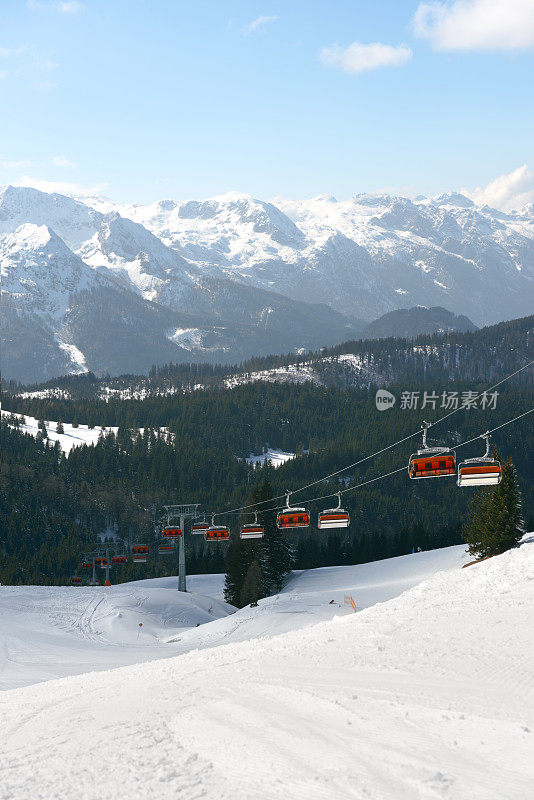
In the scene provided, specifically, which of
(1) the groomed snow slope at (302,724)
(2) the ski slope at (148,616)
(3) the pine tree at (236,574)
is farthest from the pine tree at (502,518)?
(3) the pine tree at (236,574)

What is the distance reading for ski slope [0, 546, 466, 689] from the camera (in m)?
41.8

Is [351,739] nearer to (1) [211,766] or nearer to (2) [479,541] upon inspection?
Result: (1) [211,766]

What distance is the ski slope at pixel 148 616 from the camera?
4175 cm

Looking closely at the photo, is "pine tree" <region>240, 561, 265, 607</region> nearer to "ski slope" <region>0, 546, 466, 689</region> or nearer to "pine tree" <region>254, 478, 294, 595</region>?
"pine tree" <region>254, 478, 294, 595</region>

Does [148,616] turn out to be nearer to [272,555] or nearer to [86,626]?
[86,626]

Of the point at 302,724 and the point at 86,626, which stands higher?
the point at 302,724

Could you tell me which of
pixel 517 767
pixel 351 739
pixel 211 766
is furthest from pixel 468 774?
pixel 211 766

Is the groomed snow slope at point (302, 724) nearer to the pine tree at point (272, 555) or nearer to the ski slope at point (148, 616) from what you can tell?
the ski slope at point (148, 616)

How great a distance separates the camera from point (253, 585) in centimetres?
7612

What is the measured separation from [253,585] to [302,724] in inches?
2420

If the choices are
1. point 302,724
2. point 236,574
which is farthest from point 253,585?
point 302,724

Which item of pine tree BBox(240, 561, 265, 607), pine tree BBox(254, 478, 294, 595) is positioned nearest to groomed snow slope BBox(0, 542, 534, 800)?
pine tree BBox(240, 561, 265, 607)

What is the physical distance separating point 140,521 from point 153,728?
540ft

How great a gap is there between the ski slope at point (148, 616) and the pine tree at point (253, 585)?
9.27 feet
